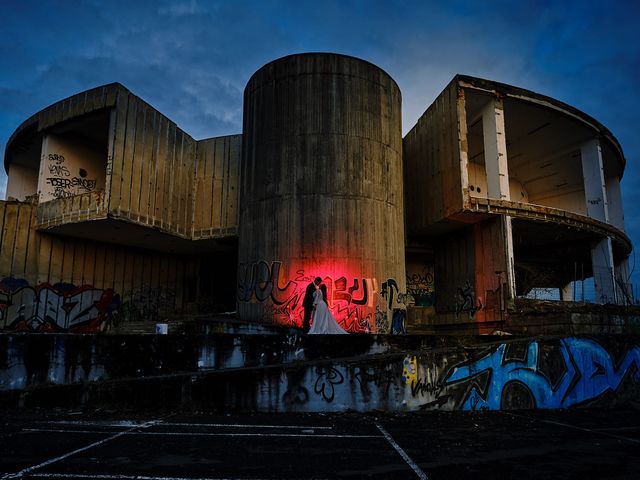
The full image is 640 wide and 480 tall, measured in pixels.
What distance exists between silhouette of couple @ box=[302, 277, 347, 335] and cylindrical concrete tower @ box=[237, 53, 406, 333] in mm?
398

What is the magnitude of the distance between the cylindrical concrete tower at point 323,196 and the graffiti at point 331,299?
0.12 feet

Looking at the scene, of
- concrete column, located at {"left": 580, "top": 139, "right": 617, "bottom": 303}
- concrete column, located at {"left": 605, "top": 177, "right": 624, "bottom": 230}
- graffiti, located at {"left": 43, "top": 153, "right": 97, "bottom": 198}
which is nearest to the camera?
graffiti, located at {"left": 43, "top": 153, "right": 97, "bottom": 198}

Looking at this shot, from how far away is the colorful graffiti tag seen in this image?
16.3 m

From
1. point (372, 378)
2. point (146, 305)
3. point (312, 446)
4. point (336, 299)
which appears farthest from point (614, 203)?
point (312, 446)

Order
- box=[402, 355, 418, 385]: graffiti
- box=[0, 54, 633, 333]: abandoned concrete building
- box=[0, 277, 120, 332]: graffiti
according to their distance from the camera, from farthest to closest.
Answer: box=[0, 277, 120, 332]: graffiti → box=[0, 54, 633, 333]: abandoned concrete building → box=[402, 355, 418, 385]: graffiti

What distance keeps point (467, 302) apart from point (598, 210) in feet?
24.5

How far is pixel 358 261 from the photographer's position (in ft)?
55.2

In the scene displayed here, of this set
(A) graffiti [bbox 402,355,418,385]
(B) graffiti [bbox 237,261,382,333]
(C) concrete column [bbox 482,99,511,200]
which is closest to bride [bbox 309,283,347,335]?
(B) graffiti [bbox 237,261,382,333]

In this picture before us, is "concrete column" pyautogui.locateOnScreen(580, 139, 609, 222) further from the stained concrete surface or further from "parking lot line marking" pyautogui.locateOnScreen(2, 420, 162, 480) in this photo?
"parking lot line marking" pyautogui.locateOnScreen(2, 420, 162, 480)

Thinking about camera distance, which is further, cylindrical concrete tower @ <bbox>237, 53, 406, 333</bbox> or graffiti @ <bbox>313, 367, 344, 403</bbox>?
cylindrical concrete tower @ <bbox>237, 53, 406, 333</bbox>

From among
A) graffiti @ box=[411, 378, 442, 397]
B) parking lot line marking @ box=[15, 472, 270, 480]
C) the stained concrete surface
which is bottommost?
the stained concrete surface

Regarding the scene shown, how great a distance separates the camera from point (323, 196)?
1712cm

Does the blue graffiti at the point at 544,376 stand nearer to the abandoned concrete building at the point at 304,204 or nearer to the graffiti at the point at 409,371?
the graffiti at the point at 409,371

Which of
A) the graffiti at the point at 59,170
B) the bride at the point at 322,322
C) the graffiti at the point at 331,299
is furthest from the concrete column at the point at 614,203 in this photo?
the graffiti at the point at 59,170
